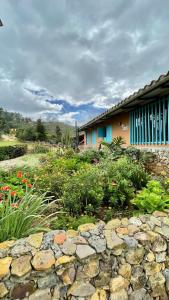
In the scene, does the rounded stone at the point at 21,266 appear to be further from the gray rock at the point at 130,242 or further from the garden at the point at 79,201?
the gray rock at the point at 130,242

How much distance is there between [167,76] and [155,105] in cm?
235

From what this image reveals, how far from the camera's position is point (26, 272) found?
6.09ft

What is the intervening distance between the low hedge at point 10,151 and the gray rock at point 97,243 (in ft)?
42.7

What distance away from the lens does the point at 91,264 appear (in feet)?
6.82

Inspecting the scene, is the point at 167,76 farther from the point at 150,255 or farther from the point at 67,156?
the point at 67,156

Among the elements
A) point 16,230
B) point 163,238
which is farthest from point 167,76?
point 16,230

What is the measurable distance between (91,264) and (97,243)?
0.74 feet

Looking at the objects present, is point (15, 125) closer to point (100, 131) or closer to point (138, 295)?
point (100, 131)

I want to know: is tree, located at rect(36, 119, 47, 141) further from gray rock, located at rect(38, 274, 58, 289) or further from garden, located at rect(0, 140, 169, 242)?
gray rock, located at rect(38, 274, 58, 289)

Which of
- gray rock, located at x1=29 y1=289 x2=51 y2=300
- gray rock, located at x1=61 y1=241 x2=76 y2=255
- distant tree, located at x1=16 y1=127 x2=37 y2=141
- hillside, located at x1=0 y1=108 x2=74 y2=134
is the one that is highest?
hillside, located at x1=0 y1=108 x2=74 y2=134

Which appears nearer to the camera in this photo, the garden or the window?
the garden

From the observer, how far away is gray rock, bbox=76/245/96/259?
2053mm

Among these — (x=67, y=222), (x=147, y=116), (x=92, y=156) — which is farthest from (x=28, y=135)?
(x=67, y=222)

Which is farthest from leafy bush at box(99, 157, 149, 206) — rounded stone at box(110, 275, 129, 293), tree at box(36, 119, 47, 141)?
tree at box(36, 119, 47, 141)
